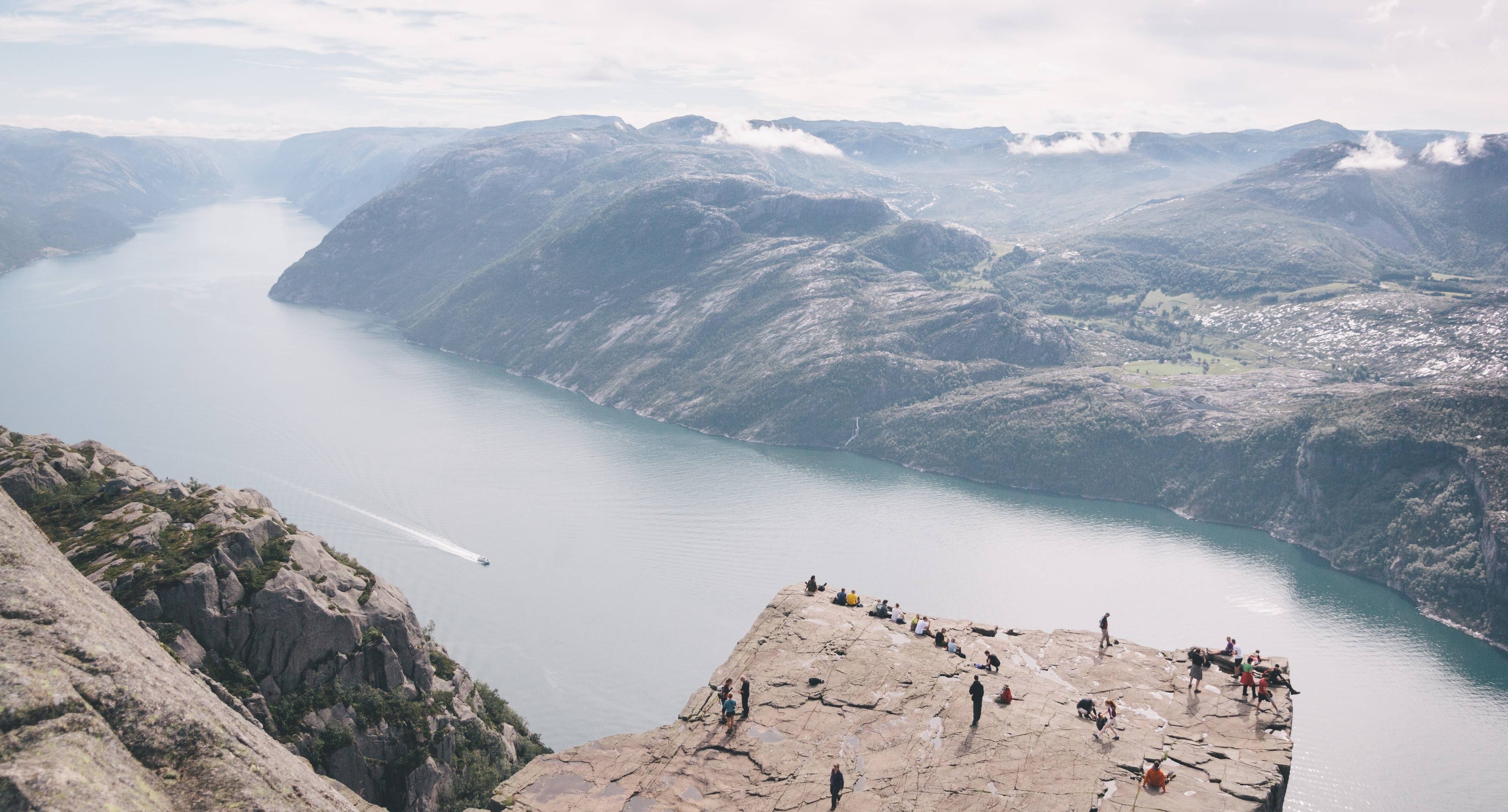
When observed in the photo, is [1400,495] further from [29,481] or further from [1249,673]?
[29,481]

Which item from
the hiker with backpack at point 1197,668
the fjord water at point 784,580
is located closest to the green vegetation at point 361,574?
the fjord water at point 784,580

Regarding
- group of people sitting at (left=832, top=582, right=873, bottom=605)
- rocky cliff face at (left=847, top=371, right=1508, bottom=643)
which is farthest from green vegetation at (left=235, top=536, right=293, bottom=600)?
rocky cliff face at (left=847, top=371, right=1508, bottom=643)

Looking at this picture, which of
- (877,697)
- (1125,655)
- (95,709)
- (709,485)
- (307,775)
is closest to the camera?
(95,709)

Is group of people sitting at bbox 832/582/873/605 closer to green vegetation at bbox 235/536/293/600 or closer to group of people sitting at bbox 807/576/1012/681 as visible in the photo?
group of people sitting at bbox 807/576/1012/681

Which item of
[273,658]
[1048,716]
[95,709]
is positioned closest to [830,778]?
[1048,716]

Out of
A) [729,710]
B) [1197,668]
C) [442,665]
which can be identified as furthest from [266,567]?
[1197,668]

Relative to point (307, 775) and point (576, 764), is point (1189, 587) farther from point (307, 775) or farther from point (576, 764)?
point (307, 775)
